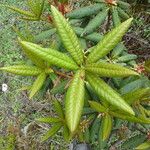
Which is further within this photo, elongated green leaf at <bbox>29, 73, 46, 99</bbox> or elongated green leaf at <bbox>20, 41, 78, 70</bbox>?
elongated green leaf at <bbox>29, 73, 46, 99</bbox>

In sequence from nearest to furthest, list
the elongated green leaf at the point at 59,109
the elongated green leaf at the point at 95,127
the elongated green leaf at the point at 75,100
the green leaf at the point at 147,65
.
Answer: the elongated green leaf at the point at 75,100 → the green leaf at the point at 147,65 → the elongated green leaf at the point at 59,109 → the elongated green leaf at the point at 95,127

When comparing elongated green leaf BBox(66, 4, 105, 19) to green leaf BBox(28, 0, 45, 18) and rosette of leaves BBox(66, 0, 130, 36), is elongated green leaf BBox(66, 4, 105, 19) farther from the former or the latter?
green leaf BBox(28, 0, 45, 18)

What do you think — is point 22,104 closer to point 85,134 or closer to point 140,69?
point 85,134

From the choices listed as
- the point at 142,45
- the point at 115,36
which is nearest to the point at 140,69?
the point at 115,36

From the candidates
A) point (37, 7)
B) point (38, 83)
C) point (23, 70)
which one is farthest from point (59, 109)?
point (37, 7)

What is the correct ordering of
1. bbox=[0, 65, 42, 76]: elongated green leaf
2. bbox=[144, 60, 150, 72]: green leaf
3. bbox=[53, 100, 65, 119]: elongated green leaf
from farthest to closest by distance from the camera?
1. bbox=[53, 100, 65, 119]: elongated green leaf
2. bbox=[144, 60, 150, 72]: green leaf
3. bbox=[0, 65, 42, 76]: elongated green leaf

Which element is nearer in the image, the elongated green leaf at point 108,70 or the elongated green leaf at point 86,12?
the elongated green leaf at point 108,70

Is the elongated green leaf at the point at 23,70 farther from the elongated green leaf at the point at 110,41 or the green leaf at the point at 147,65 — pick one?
the green leaf at the point at 147,65

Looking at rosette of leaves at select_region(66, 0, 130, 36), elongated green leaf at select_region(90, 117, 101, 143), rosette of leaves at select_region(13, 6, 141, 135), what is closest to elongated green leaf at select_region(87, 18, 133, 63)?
rosette of leaves at select_region(13, 6, 141, 135)

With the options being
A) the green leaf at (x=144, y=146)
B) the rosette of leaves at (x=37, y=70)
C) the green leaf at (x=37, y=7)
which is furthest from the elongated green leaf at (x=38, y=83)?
the green leaf at (x=144, y=146)
